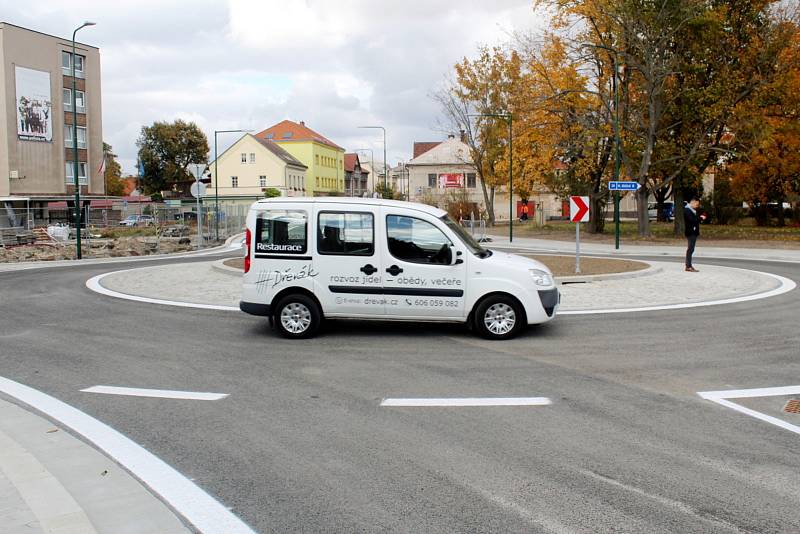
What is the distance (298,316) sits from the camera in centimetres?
968

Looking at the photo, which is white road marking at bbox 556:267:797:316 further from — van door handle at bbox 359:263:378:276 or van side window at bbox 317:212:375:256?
van side window at bbox 317:212:375:256

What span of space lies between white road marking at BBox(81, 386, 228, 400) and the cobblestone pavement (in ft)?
19.0

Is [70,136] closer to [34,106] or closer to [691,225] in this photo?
[34,106]

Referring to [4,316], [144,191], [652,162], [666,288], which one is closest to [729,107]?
[652,162]

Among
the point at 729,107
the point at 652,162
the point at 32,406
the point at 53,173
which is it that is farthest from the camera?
the point at 53,173

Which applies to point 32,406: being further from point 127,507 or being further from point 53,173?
point 53,173

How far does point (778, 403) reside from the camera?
6.50 m

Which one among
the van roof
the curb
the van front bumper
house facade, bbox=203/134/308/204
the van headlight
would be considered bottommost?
the curb

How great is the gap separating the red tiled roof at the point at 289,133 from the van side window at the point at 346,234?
102 meters

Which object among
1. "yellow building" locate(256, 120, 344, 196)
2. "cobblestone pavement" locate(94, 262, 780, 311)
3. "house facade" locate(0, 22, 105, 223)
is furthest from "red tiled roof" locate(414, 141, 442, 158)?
"cobblestone pavement" locate(94, 262, 780, 311)

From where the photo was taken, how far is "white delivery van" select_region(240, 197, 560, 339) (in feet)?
31.1

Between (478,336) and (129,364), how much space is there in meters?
4.42

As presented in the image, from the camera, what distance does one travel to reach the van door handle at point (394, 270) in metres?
9.48

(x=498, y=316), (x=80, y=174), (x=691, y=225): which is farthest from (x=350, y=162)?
(x=498, y=316)
